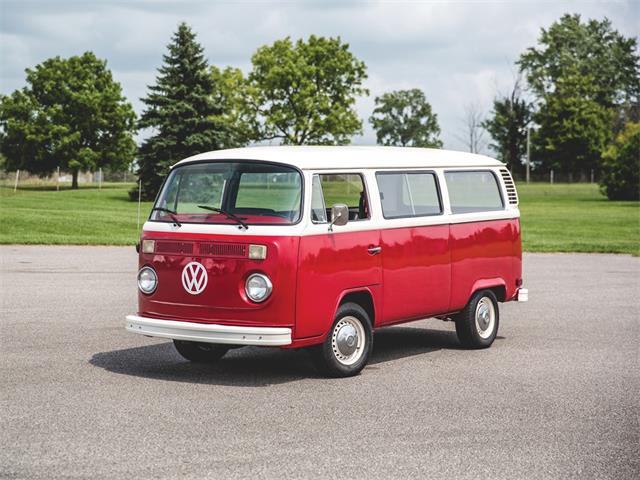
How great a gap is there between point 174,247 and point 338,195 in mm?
1563

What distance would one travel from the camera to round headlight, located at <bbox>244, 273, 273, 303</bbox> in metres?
8.40

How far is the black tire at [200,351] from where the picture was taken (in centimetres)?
967

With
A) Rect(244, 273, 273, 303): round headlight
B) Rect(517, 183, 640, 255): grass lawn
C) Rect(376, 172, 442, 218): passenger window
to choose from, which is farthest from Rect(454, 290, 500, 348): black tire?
Rect(517, 183, 640, 255): grass lawn

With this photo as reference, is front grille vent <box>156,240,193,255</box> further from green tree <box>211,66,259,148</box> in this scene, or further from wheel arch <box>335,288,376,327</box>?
green tree <box>211,66,259,148</box>

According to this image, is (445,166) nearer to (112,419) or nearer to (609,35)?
(112,419)

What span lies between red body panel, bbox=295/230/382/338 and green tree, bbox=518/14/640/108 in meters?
93.4

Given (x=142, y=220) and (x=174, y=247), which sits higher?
(x=174, y=247)

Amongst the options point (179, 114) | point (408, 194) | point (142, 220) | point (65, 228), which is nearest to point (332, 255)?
point (408, 194)

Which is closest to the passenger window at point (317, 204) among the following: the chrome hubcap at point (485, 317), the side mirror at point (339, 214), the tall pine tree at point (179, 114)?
the side mirror at point (339, 214)

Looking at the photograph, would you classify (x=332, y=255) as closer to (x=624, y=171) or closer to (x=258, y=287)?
(x=258, y=287)

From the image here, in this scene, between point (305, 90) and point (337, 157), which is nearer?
point (337, 157)

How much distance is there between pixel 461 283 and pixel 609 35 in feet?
358

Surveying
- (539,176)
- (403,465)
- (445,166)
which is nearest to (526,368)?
(445,166)

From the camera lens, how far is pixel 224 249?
856 cm
